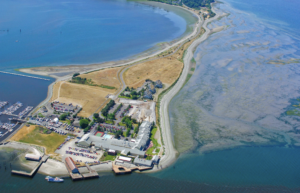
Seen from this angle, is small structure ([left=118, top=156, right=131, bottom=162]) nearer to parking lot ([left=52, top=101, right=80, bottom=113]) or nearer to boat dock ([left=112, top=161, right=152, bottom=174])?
boat dock ([left=112, top=161, right=152, bottom=174])

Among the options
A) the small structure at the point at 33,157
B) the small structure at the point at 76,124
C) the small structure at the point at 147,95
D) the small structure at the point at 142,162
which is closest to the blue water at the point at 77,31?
the small structure at the point at 147,95

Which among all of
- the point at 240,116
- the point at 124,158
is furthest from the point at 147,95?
the point at 124,158

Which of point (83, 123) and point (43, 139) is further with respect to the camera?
point (83, 123)

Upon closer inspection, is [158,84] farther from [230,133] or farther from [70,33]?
[70,33]

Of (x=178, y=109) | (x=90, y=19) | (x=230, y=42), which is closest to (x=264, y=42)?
(x=230, y=42)

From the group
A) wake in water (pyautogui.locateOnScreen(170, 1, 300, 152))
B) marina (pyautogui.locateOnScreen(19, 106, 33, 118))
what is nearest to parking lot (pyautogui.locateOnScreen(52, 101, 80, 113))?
marina (pyautogui.locateOnScreen(19, 106, 33, 118))

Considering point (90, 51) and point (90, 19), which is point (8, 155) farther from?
point (90, 19)

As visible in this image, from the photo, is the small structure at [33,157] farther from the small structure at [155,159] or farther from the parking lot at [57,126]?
the small structure at [155,159]
